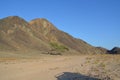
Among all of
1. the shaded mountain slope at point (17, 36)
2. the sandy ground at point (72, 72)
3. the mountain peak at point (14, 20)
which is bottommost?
the sandy ground at point (72, 72)

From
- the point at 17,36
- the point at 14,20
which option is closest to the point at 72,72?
the point at 17,36

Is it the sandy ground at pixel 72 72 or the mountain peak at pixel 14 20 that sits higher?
the mountain peak at pixel 14 20

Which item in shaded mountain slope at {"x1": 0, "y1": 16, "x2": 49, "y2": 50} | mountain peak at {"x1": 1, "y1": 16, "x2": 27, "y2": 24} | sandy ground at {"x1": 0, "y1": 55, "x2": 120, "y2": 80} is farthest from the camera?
mountain peak at {"x1": 1, "y1": 16, "x2": 27, "y2": 24}

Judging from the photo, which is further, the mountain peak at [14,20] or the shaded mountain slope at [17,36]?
the mountain peak at [14,20]

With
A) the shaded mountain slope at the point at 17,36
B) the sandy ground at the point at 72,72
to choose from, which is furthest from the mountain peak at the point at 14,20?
the sandy ground at the point at 72,72

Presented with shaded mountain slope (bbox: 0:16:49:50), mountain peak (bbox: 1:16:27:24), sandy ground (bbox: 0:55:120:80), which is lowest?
sandy ground (bbox: 0:55:120:80)

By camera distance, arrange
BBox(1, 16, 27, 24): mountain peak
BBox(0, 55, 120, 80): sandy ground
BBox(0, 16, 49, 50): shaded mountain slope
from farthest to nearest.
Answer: BBox(1, 16, 27, 24): mountain peak → BBox(0, 16, 49, 50): shaded mountain slope → BBox(0, 55, 120, 80): sandy ground

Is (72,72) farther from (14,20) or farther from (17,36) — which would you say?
(14,20)

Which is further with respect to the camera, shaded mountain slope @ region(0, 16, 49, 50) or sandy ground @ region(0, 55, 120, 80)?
shaded mountain slope @ region(0, 16, 49, 50)

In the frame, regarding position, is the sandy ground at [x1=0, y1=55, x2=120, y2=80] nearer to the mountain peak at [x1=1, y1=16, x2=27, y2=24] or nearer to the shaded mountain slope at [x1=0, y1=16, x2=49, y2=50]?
the shaded mountain slope at [x1=0, y1=16, x2=49, y2=50]

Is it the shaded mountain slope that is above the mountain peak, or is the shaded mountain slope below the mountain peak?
below

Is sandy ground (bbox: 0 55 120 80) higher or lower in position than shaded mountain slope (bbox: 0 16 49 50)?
lower

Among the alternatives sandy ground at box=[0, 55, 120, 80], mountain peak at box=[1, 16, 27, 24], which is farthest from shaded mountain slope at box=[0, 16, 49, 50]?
sandy ground at box=[0, 55, 120, 80]

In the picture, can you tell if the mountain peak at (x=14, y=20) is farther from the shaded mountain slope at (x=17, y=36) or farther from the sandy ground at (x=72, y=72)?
the sandy ground at (x=72, y=72)
